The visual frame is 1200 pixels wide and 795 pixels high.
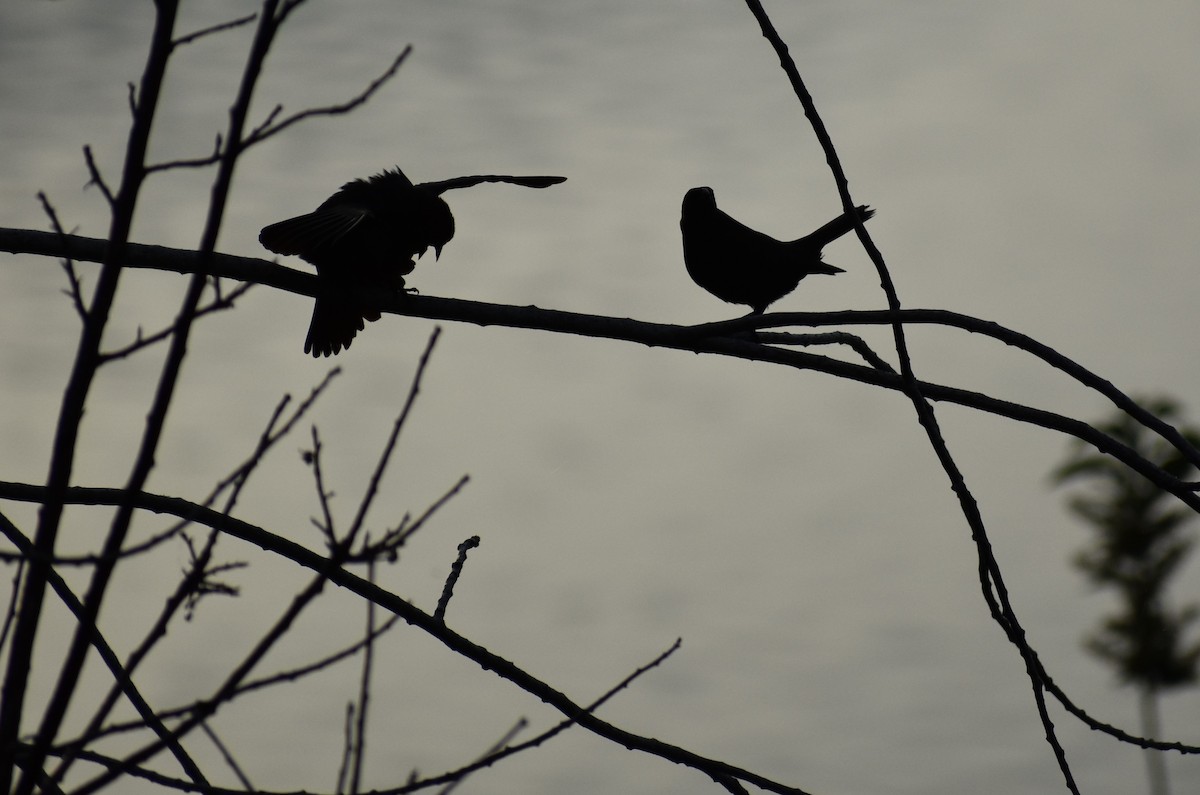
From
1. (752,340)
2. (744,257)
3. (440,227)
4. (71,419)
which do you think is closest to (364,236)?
(440,227)

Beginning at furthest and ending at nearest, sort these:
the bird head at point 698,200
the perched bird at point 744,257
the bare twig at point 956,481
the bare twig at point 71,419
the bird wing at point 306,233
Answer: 1. the bird head at point 698,200
2. the perched bird at point 744,257
3. the bird wing at point 306,233
4. the bare twig at point 956,481
5. the bare twig at point 71,419

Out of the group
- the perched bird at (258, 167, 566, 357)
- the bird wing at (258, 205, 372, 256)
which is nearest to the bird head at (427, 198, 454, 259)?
the perched bird at (258, 167, 566, 357)

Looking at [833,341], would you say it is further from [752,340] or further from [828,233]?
[828,233]

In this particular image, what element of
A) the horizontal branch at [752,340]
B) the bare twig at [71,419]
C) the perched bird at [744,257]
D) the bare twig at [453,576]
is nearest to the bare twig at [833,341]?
the horizontal branch at [752,340]

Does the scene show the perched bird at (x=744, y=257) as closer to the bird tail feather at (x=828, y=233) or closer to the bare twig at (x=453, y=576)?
the bird tail feather at (x=828, y=233)

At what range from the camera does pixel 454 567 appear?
2643 mm

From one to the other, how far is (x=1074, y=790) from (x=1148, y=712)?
138 feet

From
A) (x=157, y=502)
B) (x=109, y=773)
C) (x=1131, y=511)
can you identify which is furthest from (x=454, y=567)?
(x=1131, y=511)

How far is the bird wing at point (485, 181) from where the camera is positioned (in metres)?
3.51

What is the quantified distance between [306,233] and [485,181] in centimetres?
56

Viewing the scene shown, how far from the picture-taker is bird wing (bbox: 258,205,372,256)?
3.48 metres

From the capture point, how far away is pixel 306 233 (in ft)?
11.6

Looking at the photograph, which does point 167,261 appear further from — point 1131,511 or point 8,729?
point 1131,511

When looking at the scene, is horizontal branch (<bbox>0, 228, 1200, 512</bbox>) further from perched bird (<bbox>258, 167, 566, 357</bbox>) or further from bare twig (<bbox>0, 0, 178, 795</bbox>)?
bare twig (<bbox>0, 0, 178, 795</bbox>)
